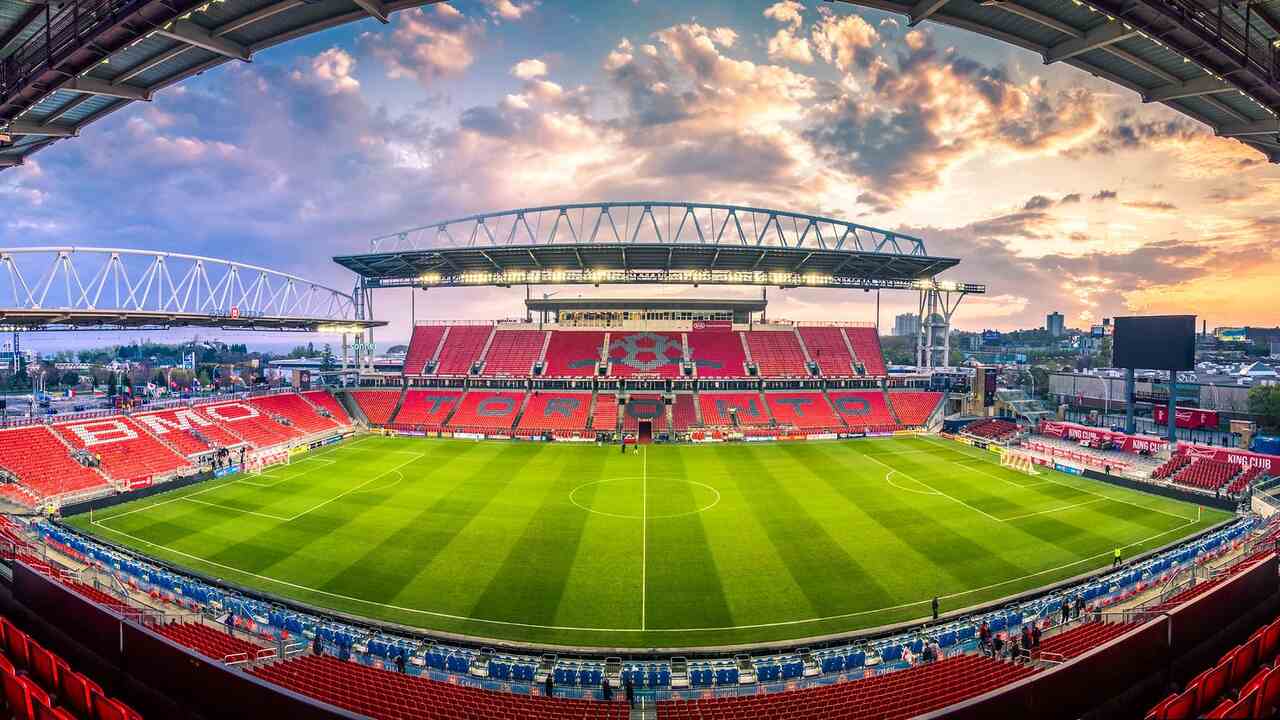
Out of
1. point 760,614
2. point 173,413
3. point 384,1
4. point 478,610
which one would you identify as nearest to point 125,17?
point 384,1

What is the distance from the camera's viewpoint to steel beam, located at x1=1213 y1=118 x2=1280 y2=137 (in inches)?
393

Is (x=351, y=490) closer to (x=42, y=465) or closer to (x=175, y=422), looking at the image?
(x=42, y=465)

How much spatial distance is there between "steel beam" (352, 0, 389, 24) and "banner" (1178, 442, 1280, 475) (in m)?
32.9

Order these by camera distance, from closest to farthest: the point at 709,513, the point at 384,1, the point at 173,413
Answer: the point at 384,1 → the point at 709,513 → the point at 173,413

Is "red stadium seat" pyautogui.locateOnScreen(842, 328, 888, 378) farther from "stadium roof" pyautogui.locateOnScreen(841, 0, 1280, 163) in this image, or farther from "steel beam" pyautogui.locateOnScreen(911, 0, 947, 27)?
"steel beam" pyautogui.locateOnScreen(911, 0, 947, 27)

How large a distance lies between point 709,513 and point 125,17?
74.7 ft

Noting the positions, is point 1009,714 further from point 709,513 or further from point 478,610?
point 709,513

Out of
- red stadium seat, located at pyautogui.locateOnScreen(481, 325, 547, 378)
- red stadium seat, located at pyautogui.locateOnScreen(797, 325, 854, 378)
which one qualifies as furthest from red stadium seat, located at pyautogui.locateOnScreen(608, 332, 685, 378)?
red stadium seat, located at pyautogui.locateOnScreen(797, 325, 854, 378)

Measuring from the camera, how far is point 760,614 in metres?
14.4

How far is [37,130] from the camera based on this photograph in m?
10.3

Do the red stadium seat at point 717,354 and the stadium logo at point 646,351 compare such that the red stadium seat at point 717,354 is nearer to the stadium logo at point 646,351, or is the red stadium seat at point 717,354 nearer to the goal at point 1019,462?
the stadium logo at point 646,351

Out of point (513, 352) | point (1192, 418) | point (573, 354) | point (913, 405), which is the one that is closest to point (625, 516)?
point (573, 354)

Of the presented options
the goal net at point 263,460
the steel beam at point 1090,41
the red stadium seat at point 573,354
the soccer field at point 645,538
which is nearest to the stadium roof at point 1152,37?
the steel beam at point 1090,41

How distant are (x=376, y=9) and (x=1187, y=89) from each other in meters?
15.1
